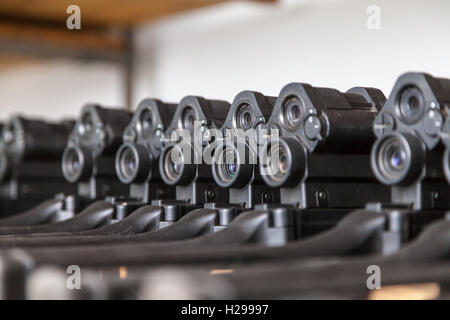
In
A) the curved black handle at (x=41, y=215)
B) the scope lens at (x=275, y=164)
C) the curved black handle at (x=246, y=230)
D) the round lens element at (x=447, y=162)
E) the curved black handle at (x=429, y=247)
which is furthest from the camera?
the curved black handle at (x=41, y=215)

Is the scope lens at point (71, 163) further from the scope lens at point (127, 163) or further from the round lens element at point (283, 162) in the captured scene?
the round lens element at point (283, 162)

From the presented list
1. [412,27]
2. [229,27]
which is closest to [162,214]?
[412,27]

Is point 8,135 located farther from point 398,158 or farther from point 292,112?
point 398,158

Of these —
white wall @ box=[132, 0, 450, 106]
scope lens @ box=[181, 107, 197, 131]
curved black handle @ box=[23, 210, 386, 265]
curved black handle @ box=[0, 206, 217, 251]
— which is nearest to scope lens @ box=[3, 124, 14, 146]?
white wall @ box=[132, 0, 450, 106]

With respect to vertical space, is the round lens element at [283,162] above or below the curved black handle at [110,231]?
above

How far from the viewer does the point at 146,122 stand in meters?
1.81

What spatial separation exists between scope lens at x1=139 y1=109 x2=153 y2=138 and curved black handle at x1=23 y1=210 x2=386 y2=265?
0.64 m

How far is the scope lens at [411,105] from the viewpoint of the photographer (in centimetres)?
121

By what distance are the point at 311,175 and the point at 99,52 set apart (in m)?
2.49

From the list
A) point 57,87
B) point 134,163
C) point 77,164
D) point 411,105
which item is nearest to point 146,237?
point 134,163

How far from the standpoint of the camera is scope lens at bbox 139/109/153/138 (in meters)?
1.79

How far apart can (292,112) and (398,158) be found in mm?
265

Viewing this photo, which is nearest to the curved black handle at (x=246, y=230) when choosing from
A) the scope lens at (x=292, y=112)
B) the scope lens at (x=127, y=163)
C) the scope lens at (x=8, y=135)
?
the scope lens at (x=292, y=112)

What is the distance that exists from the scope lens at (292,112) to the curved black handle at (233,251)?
0.87 ft
